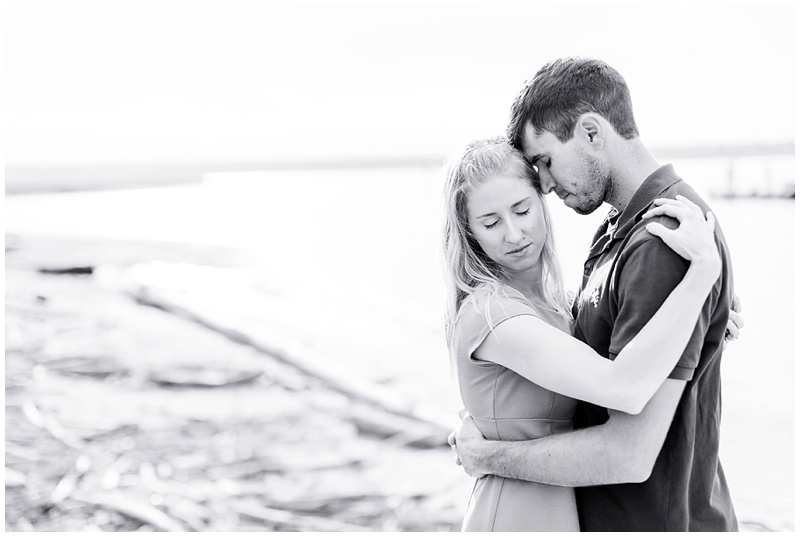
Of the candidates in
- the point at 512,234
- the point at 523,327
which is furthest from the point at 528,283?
the point at 523,327

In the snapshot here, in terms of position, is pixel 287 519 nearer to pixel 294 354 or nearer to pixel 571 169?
pixel 571 169

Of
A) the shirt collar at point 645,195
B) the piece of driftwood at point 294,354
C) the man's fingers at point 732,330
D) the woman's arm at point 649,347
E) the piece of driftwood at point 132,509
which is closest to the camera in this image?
the woman's arm at point 649,347

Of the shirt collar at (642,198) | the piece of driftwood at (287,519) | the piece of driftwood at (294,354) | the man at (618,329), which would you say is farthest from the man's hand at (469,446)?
the piece of driftwood at (294,354)

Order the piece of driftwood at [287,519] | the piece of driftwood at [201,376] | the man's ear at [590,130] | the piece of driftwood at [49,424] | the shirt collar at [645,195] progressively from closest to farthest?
the shirt collar at [645,195], the man's ear at [590,130], the piece of driftwood at [287,519], the piece of driftwood at [49,424], the piece of driftwood at [201,376]

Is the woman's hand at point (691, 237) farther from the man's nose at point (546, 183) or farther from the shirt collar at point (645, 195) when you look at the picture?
the man's nose at point (546, 183)

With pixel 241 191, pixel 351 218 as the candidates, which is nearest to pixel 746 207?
pixel 351 218

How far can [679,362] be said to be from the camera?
1.72 meters

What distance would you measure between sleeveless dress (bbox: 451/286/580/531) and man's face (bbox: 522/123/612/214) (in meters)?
0.31

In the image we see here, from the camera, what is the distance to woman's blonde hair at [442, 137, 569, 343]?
6.72ft

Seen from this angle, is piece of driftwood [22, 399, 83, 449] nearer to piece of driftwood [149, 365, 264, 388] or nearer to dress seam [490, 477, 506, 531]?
piece of driftwood [149, 365, 264, 388]

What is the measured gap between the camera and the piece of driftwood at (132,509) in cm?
407

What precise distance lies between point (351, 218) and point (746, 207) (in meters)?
15.4

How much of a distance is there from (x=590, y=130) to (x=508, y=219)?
0.31m

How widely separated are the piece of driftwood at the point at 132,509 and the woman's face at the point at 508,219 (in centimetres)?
284
